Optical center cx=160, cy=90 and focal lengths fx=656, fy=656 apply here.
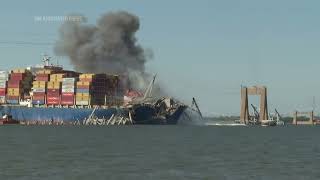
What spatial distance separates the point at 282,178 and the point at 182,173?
8203mm

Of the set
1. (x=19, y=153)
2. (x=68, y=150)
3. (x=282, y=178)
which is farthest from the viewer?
(x=68, y=150)

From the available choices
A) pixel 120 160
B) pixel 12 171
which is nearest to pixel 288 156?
pixel 120 160

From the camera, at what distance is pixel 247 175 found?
54500 mm

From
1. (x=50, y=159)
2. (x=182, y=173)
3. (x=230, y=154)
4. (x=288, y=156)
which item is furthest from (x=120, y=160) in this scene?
(x=288, y=156)

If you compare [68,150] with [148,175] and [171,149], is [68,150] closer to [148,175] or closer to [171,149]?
[171,149]

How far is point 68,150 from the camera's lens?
7831cm

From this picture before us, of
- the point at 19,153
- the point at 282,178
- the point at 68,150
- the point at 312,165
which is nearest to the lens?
the point at 282,178

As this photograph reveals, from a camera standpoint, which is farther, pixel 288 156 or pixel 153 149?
pixel 153 149

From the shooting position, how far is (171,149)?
83188 mm

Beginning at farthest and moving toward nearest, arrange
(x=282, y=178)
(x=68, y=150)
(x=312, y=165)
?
(x=68, y=150) < (x=312, y=165) < (x=282, y=178)

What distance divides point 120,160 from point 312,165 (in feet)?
62.4

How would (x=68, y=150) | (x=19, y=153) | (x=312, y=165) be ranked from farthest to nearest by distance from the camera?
(x=68, y=150), (x=19, y=153), (x=312, y=165)

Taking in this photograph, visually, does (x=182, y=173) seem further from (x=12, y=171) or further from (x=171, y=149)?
(x=171, y=149)

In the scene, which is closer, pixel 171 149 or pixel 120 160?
pixel 120 160
